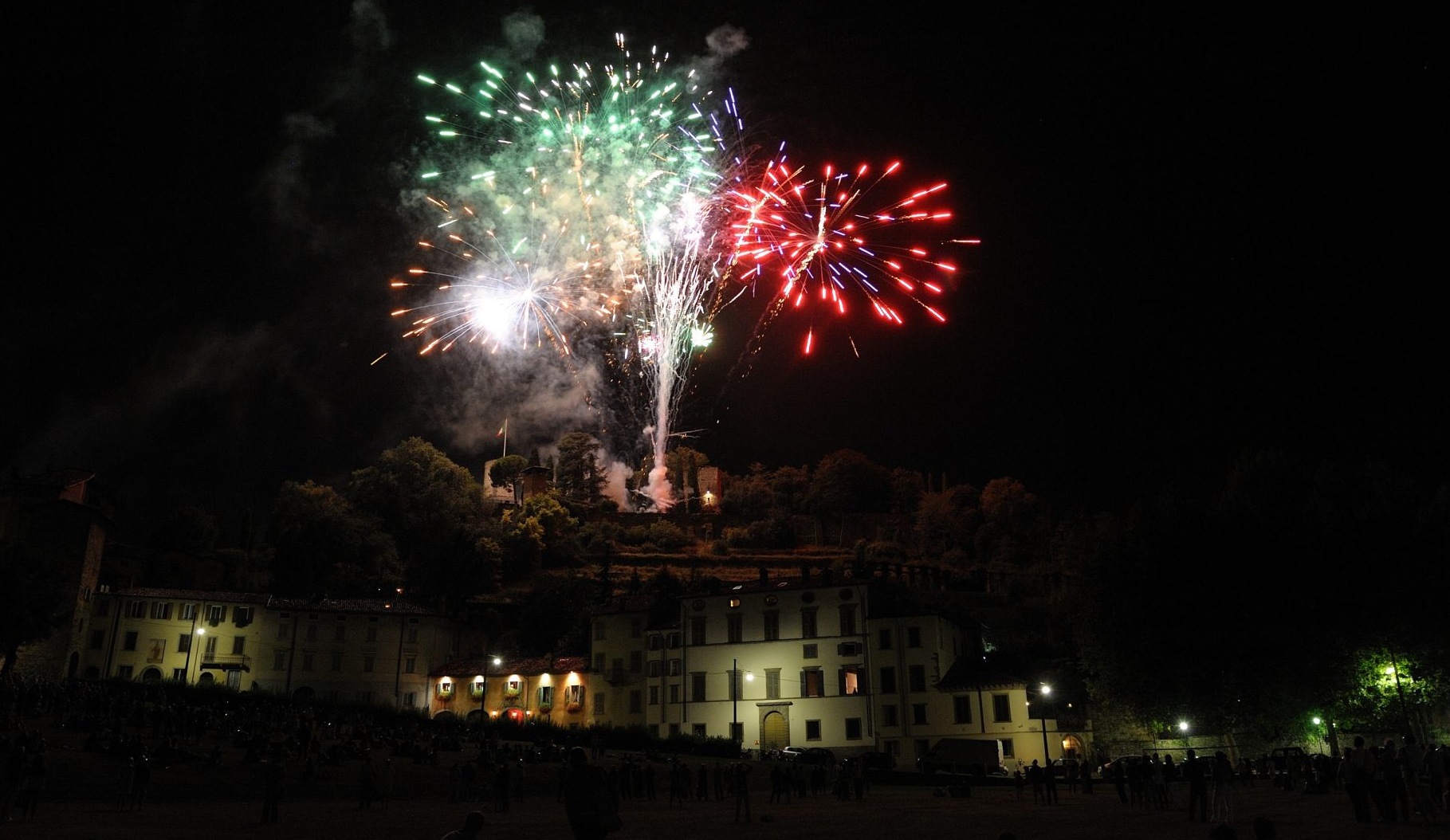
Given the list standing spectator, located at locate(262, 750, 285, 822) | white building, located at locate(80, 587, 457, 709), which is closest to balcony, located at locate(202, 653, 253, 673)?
white building, located at locate(80, 587, 457, 709)

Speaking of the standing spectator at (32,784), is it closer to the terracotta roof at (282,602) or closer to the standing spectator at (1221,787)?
the standing spectator at (1221,787)

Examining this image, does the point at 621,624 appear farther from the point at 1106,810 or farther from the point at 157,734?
the point at 1106,810

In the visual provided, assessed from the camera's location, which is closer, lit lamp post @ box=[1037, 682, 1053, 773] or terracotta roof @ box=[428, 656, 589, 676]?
lit lamp post @ box=[1037, 682, 1053, 773]

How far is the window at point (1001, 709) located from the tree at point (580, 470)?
6600 centimetres

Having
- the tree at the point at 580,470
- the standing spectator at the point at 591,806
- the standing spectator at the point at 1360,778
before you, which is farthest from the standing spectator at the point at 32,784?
the tree at the point at 580,470

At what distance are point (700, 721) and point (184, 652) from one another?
30.3 metres

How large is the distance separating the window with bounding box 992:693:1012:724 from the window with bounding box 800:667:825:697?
824 centimetres

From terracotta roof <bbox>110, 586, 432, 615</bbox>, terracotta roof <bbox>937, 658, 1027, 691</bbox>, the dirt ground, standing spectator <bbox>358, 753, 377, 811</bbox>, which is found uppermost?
terracotta roof <bbox>110, 586, 432, 615</bbox>

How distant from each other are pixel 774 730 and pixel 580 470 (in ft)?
207

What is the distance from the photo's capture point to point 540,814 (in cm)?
2084

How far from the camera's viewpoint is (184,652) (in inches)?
2243

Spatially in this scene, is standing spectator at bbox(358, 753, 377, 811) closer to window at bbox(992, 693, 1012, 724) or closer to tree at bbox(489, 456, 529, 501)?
window at bbox(992, 693, 1012, 724)

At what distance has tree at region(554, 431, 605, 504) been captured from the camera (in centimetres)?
10619

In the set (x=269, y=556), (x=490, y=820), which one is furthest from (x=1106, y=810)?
(x=269, y=556)
